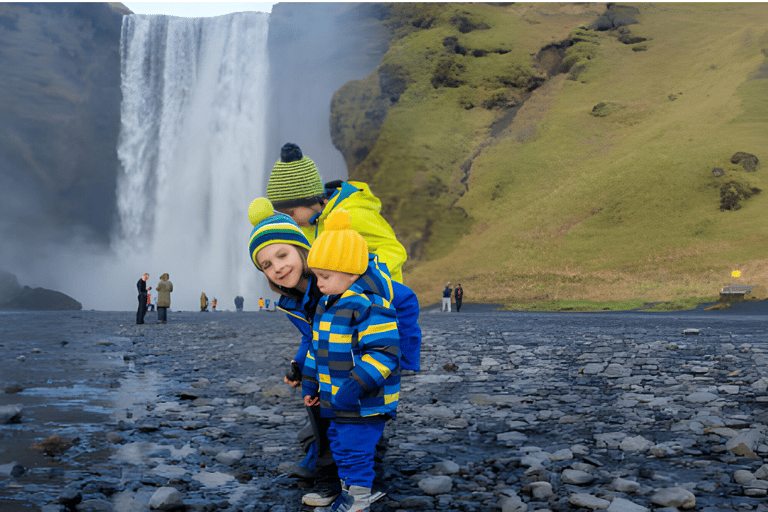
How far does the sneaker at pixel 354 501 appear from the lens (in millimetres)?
2668

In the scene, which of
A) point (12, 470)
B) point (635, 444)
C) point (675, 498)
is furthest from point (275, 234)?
point (635, 444)

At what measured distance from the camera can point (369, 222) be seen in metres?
3.36

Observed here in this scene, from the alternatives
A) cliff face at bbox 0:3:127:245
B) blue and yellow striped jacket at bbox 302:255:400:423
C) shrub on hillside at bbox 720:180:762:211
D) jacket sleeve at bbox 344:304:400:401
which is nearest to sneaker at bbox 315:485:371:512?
blue and yellow striped jacket at bbox 302:255:400:423

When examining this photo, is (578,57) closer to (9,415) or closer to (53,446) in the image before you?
(9,415)

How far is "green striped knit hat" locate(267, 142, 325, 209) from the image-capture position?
3.59 metres

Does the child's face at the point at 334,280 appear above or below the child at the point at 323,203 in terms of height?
below

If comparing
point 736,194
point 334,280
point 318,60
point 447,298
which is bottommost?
point 447,298

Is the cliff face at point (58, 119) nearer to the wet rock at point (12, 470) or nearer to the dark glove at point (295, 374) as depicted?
the wet rock at point (12, 470)

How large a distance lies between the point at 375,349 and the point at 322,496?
86 centimetres

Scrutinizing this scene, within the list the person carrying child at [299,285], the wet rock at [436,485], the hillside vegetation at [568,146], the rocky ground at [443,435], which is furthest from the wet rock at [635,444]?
the hillside vegetation at [568,146]

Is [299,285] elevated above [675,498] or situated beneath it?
elevated above

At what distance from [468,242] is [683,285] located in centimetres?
1610

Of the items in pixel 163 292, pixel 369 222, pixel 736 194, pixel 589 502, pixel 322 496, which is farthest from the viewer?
pixel 736 194

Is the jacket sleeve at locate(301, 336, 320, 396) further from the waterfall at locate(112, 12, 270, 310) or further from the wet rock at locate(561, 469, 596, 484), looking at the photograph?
the waterfall at locate(112, 12, 270, 310)
